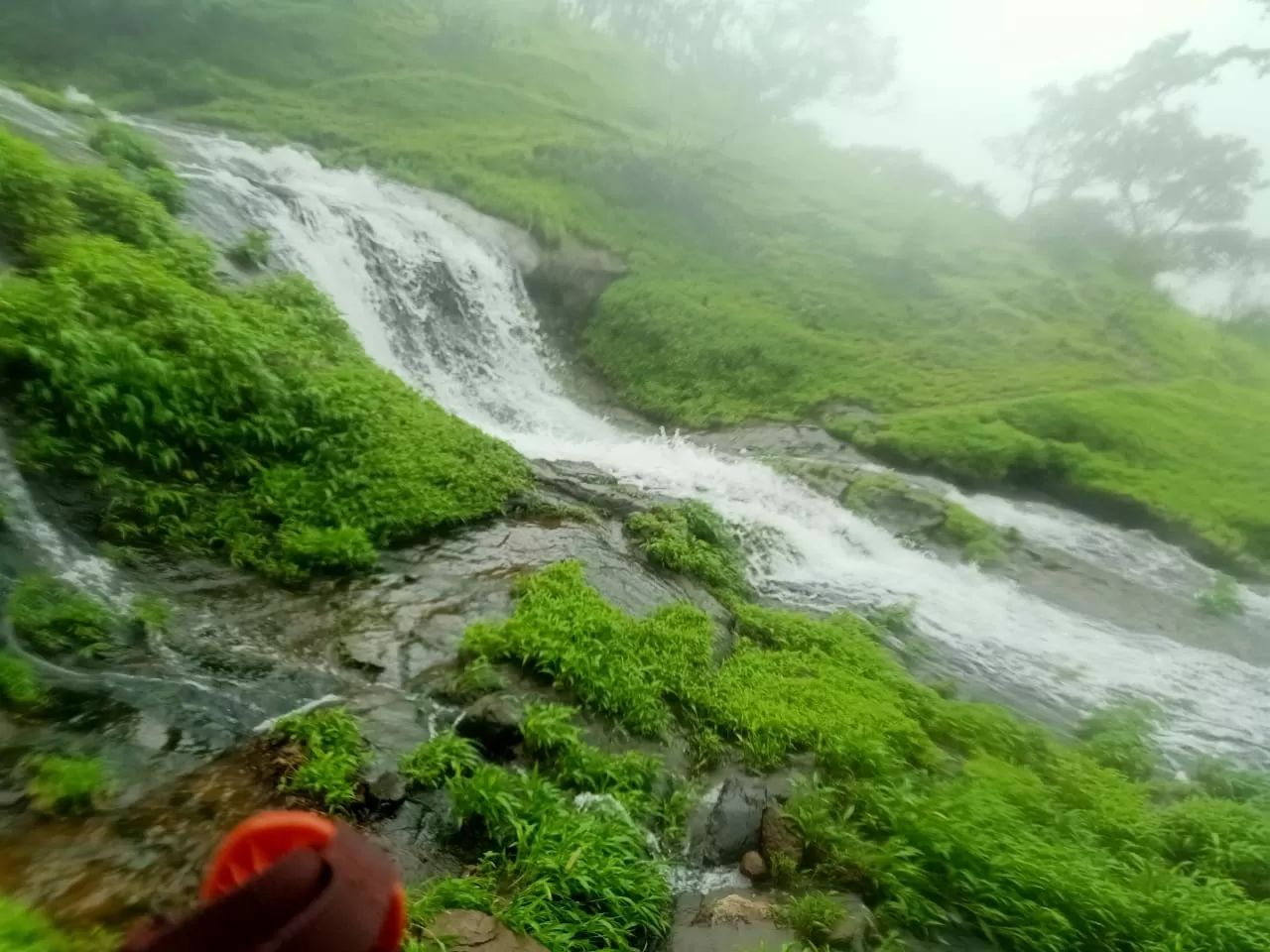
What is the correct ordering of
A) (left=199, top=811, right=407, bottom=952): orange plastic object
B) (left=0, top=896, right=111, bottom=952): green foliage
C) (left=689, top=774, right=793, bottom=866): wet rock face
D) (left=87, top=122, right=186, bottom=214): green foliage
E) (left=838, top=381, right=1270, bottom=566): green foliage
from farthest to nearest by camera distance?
(left=838, top=381, right=1270, bottom=566): green foliage
(left=87, top=122, right=186, bottom=214): green foliage
(left=689, top=774, right=793, bottom=866): wet rock face
(left=0, top=896, right=111, bottom=952): green foliage
(left=199, top=811, right=407, bottom=952): orange plastic object

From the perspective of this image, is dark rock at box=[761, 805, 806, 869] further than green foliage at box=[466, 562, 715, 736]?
No

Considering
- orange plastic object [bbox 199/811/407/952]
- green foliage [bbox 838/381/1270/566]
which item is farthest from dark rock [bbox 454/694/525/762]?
green foliage [bbox 838/381/1270/566]

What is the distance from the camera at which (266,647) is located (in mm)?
6188

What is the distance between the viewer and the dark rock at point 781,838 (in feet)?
18.4

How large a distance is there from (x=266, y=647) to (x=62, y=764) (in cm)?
179

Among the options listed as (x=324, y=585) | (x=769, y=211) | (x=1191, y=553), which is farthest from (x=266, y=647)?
(x=769, y=211)

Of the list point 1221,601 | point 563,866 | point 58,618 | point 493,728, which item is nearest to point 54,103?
point 58,618

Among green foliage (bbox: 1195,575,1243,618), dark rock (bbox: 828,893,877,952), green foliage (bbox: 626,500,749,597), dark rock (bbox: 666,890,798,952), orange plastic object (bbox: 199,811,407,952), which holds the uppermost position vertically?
green foliage (bbox: 1195,575,1243,618)

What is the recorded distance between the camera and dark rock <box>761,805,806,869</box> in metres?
5.59

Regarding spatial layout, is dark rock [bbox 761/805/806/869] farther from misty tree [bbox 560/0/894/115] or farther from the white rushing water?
misty tree [bbox 560/0/894/115]

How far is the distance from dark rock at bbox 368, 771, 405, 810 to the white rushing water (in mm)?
A: 6071

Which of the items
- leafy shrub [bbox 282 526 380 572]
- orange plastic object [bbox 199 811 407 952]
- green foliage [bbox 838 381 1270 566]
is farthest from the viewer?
green foliage [bbox 838 381 1270 566]

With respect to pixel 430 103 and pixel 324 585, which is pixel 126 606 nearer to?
pixel 324 585

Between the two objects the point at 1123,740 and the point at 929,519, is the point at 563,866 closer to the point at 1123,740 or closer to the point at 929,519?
the point at 1123,740
